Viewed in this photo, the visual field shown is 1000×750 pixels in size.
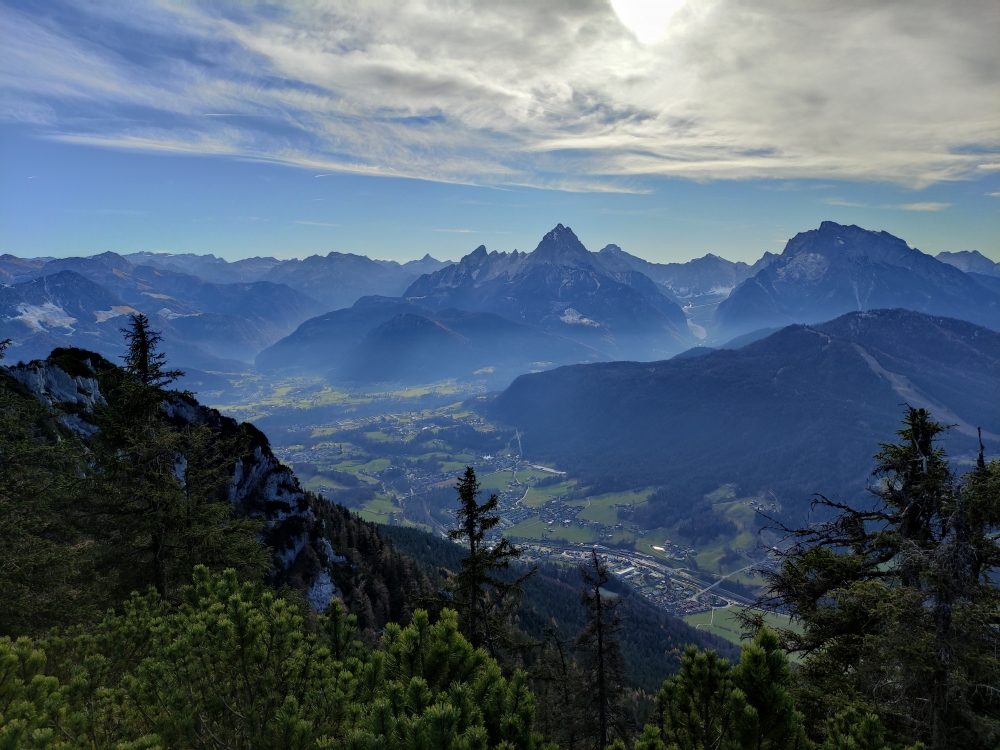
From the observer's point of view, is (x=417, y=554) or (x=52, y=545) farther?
(x=417, y=554)

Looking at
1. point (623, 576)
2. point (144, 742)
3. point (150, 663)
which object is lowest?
point (623, 576)

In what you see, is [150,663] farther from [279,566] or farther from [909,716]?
[279,566]

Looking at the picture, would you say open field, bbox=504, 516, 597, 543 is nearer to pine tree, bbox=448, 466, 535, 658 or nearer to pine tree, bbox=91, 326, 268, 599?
pine tree, bbox=448, 466, 535, 658

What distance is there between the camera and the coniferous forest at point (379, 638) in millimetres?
7012

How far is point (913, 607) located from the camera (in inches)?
385

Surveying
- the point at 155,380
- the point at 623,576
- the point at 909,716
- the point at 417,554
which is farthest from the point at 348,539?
the point at 623,576

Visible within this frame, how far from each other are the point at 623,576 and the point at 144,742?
160777 mm

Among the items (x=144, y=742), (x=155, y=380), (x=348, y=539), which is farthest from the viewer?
(x=348, y=539)

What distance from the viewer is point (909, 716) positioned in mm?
8992

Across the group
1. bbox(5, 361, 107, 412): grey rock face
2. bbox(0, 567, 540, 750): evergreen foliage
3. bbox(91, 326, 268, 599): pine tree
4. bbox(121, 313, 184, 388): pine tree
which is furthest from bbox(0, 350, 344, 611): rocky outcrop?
bbox(0, 567, 540, 750): evergreen foliage

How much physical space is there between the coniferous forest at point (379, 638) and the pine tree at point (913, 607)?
5cm

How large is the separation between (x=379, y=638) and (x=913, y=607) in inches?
463

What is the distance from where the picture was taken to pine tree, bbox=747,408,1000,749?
9203 millimetres

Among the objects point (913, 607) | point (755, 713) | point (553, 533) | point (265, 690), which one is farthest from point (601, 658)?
point (553, 533)
